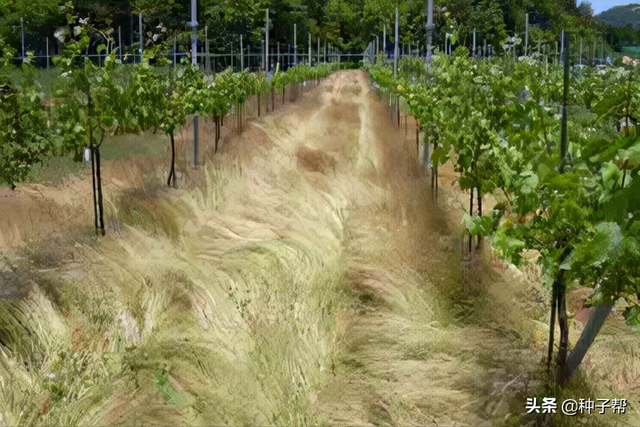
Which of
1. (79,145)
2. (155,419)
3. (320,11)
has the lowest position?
(155,419)

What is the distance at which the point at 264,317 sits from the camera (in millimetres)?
5477

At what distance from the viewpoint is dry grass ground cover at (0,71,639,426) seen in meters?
4.30

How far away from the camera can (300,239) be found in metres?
7.58

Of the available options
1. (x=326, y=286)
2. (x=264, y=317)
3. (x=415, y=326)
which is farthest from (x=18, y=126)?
(x=415, y=326)

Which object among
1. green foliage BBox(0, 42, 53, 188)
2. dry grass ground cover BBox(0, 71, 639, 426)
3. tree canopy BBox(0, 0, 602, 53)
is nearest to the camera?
dry grass ground cover BBox(0, 71, 639, 426)

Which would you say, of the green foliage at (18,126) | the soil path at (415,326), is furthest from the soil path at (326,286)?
the green foliage at (18,126)

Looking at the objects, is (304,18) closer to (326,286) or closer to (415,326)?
(326,286)

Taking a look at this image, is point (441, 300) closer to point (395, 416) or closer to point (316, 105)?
point (395, 416)

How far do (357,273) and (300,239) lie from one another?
3.71 feet

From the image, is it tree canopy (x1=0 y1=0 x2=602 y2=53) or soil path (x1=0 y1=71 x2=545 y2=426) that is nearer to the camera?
soil path (x1=0 y1=71 x2=545 y2=426)

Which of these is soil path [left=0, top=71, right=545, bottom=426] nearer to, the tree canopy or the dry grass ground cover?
the dry grass ground cover

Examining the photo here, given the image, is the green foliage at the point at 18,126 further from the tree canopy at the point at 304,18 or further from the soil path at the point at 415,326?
the tree canopy at the point at 304,18

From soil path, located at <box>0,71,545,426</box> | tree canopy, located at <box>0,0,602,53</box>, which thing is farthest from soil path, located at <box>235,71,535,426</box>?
tree canopy, located at <box>0,0,602,53</box>

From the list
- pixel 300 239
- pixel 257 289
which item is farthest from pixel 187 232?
pixel 257 289
